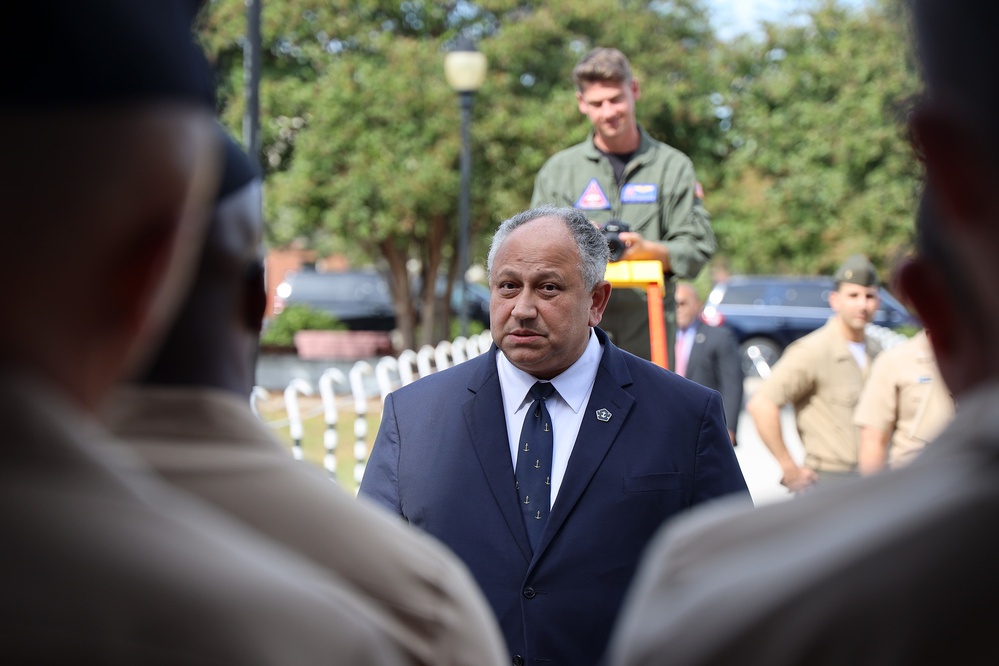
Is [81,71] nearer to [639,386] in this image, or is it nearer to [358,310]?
[639,386]

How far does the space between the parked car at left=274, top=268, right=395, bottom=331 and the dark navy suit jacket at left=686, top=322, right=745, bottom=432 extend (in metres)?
15.7

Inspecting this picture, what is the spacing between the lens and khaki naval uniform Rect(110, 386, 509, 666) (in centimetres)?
115

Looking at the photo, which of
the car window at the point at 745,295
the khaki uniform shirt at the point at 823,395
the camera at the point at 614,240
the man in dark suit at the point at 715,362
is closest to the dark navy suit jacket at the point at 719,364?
the man in dark suit at the point at 715,362

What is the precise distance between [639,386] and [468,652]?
8.22ft

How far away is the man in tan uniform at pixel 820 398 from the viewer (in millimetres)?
6961

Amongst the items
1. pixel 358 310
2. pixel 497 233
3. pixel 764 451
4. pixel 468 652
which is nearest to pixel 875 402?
pixel 497 233

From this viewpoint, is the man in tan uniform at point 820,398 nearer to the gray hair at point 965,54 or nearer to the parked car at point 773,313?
the gray hair at point 965,54

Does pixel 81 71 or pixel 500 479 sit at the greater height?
pixel 81 71

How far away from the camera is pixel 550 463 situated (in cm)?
362

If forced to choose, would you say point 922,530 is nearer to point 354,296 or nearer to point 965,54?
point 965,54

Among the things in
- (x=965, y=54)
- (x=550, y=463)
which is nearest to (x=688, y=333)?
(x=550, y=463)

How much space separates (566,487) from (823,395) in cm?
398

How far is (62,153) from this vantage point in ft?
2.95

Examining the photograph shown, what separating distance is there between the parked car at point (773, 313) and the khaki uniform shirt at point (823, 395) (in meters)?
15.4
